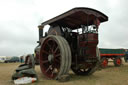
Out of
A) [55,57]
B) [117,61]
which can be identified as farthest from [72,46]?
[117,61]

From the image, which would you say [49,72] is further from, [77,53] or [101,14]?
[101,14]

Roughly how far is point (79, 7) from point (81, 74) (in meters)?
3.48

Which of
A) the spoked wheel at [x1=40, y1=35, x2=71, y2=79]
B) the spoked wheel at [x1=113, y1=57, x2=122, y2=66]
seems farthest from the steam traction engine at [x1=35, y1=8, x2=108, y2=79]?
the spoked wheel at [x1=113, y1=57, x2=122, y2=66]

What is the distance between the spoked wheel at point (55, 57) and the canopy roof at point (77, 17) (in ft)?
3.12

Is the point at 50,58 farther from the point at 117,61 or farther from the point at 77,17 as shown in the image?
the point at 117,61

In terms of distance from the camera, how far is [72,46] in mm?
7336

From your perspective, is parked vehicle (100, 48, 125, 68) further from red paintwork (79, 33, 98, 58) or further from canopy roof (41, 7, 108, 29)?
red paintwork (79, 33, 98, 58)

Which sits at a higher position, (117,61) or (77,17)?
(77,17)

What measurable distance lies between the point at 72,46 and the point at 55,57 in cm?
122

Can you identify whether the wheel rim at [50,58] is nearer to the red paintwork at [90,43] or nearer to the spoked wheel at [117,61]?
the red paintwork at [90,43]

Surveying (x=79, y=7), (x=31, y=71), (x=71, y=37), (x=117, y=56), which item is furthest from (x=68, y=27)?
(x=117, y=56)

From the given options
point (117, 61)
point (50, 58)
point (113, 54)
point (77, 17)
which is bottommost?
point (117, 61)

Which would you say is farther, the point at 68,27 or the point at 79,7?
the point at 68,27

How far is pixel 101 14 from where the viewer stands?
6.57m
